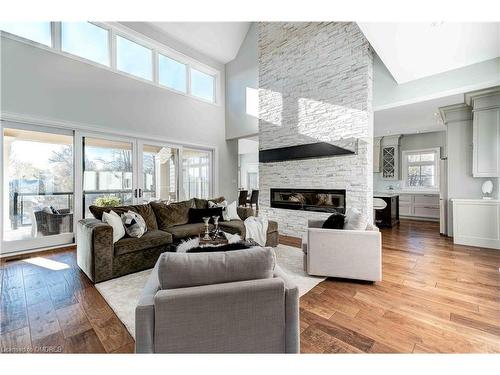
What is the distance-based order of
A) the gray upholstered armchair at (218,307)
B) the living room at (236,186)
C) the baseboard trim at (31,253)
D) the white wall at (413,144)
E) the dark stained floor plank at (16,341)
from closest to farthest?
the gray upholstered armchair at (218,307)
the living room at (236,186)
the dark stained floor plank at (16,341)
the baseboard trim at (31,253)
the white wall at (413,144)

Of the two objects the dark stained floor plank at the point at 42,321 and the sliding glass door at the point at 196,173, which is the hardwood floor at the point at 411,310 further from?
the sliding glass door at the point at 196,173

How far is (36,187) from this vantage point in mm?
3643

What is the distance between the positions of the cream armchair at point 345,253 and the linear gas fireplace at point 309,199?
5.43 ft

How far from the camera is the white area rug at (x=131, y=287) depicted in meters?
1.84

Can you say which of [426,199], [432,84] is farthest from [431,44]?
[426,199]

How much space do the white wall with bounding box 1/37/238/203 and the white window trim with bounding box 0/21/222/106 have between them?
7 centimetres

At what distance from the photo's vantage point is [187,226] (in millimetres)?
3453

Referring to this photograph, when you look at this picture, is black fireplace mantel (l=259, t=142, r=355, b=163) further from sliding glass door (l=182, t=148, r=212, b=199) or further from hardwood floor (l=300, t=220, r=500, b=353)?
hardwood floor (l=300, t=220, r=500, b=353)

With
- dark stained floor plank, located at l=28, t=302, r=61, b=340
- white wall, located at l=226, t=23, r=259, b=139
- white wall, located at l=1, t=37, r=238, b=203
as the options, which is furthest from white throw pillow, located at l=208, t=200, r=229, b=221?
white wall, located at l=226, t=23, r=259, b=139

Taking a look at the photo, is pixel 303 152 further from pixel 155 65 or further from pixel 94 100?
pixel 94 100

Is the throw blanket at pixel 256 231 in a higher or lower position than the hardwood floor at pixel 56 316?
higher

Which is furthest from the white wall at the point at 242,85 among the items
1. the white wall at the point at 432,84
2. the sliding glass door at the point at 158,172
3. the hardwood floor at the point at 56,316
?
the hardwood floor at the point at 56,316

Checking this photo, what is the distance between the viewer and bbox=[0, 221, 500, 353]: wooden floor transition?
151cm
